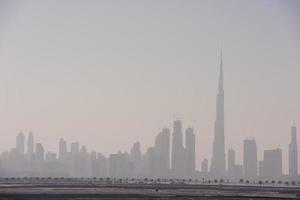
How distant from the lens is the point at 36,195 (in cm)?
13425

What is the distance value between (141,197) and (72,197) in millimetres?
13864

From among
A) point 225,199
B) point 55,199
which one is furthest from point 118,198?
point 225,199

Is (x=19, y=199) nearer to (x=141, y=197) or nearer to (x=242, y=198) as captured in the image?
(x=141, y=197)

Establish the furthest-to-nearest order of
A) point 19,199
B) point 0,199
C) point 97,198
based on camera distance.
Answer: point 97,198 → point 19,199 → point 0,199

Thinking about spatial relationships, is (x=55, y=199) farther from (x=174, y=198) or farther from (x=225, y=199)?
(x=225, y=199)

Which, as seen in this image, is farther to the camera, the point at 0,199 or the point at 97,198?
the point at 97,198

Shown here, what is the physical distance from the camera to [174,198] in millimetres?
130500

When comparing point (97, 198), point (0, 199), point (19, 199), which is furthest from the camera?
point (97, 198)

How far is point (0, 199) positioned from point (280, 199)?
54.8m

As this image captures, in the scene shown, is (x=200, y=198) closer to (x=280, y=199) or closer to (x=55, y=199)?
(x=280, y=199)

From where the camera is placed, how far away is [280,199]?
131250mm

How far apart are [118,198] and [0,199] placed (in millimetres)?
26341

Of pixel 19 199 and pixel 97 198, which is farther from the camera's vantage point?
pixel 97 198

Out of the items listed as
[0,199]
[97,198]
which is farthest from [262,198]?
[0,199]
